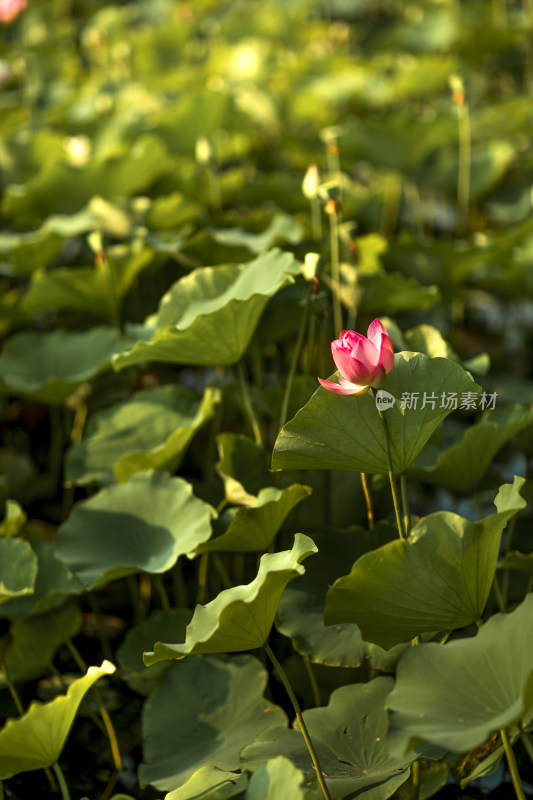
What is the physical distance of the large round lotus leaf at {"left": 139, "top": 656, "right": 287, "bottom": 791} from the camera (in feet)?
3.22

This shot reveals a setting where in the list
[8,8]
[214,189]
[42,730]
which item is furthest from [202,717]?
[8,8]

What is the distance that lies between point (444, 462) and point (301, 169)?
1296 millimetres

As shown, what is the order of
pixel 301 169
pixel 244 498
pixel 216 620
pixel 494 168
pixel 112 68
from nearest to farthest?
1. pixel 216 620
2. pixel 244 498
3. pixel 494 168
4. pixel 301 169
5. pixel 112 68

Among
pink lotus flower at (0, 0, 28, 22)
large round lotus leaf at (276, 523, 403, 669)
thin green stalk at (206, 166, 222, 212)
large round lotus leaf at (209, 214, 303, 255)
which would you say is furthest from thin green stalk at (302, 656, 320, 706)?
pink lotus flower at (0, 0, 28, 22)

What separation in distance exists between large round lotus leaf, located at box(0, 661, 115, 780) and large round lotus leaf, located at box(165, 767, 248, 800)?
133 millimetres

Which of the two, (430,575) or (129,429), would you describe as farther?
(129,429)

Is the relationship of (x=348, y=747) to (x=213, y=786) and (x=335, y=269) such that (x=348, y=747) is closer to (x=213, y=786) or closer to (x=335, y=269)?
(x=213, y=786)

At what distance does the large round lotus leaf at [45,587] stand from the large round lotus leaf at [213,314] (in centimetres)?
29

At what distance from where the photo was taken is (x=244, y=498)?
42.7 inches

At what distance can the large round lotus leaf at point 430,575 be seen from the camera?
80cm

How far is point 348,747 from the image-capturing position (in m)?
0.90

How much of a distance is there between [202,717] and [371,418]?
1.48 ft

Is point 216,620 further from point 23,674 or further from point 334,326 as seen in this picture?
point 334,326

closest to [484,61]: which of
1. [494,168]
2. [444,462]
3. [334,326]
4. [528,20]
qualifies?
[528,20]
